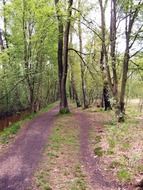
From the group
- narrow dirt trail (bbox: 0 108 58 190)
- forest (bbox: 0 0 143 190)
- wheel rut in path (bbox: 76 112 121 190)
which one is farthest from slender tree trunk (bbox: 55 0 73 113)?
wheel rut in path (bbox: 76 112 121 190)

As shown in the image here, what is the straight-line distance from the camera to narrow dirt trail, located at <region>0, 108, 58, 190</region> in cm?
986

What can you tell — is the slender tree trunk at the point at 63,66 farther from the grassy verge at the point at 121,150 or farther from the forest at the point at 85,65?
the grassy verge at the point at 121,150

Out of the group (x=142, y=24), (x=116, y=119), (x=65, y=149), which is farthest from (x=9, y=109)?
(x=65, y=149)

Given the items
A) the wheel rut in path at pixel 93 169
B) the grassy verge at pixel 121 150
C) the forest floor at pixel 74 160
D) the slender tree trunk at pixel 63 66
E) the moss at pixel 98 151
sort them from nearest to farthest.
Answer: the wheel rut in path at pixel 93 169 → the forest floor at pixel 74 160 → the grassy verge at pixel 121 150 → the moss at pixel 98 151 → the slender tree trunk at pixel 63 66

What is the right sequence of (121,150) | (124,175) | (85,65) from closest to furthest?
(124,175) → (121,150) → (85,65)

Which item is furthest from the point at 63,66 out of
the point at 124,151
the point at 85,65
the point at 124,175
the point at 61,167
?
the point at 124,175

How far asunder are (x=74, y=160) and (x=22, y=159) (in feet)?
6.62

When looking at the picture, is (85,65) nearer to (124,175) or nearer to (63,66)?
(63,66)

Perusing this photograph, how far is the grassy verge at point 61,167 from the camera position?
9.69 metres

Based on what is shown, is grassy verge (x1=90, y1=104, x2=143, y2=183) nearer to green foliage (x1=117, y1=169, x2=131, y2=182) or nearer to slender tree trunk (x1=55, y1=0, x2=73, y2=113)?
green foliage (x1=117, y1=169, x2=131, y2=182)

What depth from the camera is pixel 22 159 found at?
39.8 feet

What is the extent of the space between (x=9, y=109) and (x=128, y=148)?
21453 millimetres

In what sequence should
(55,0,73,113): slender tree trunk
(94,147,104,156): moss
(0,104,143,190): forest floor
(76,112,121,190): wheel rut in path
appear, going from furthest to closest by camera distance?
(55,0,73,113): slender tree trunk < (94,147,104,156): moss < (0,104,143,190): forest floor < (76,112,121,190): wheel rut in path

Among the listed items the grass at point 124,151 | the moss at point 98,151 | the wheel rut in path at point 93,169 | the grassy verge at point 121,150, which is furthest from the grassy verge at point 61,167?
the grass at point 124,151
